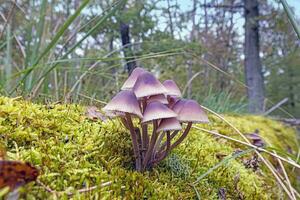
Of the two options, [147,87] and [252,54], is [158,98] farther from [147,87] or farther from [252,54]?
[252,54]

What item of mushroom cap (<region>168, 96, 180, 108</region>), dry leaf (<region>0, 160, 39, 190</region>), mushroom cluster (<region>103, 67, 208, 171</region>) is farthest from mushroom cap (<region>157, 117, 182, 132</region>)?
dry leaf (<region>0, 160, 39, 190</region>)

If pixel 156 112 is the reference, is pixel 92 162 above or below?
below

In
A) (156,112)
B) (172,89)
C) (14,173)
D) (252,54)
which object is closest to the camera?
(14,173)

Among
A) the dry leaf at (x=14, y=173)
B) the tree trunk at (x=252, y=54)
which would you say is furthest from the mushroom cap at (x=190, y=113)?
the tree trunk at (x=252, y=54)

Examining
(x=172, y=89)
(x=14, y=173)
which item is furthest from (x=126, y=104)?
(x=14, y=173)

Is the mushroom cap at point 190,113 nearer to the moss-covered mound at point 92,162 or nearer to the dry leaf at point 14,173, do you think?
the moss-covered mound at point 92,162

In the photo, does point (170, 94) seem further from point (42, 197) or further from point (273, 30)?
point (273, 30)

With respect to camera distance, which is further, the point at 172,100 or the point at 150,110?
the point at 172,100
